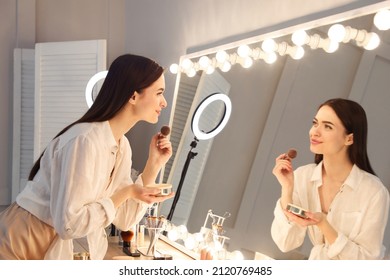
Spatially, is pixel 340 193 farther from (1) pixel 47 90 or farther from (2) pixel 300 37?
(1) pixel 47 90

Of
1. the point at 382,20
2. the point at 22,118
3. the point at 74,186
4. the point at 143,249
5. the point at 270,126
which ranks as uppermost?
the point at 382,20

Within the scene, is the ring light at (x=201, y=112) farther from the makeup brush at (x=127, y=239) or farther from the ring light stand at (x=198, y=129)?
the makeup brush at (x=127, y=239)

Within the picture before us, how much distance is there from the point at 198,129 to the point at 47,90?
→ 0.65m

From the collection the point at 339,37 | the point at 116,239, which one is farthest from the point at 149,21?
the point at 339,37

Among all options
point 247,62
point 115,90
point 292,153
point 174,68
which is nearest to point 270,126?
point 292,153

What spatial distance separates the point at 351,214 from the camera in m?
0.88

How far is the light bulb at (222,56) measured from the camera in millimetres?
1371

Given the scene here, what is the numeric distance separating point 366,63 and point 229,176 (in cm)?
46

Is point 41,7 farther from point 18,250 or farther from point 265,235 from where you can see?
point 265,235

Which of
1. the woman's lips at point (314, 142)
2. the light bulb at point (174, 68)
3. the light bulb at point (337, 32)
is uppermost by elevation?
the light bulb at point (337, 32)

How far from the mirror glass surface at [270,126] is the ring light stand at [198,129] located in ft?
0.08

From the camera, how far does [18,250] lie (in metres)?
0.98

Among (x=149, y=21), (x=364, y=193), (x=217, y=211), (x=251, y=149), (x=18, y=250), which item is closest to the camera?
(x=364, y=193)

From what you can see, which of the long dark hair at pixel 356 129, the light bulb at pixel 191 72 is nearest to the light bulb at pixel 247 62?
the light bulb at pixel 191 72
